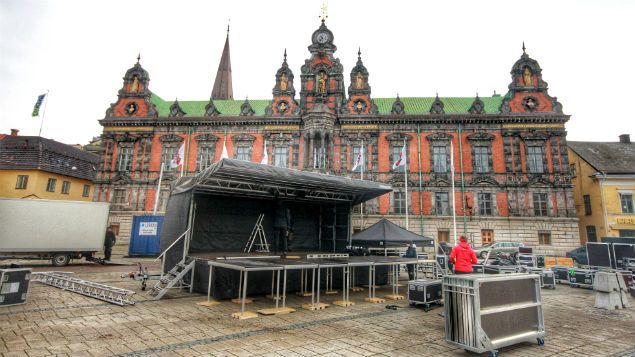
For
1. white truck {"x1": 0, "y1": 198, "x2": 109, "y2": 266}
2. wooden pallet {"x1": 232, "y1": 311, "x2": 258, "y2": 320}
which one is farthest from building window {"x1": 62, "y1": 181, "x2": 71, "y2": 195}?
wooden pallet {"x1": 232, "y1": 311, "x2": 258, "y2": 320}

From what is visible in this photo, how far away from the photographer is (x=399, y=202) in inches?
1296

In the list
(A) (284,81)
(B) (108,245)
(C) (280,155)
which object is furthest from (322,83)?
(B) (108,245)

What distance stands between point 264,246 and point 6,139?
4348 cm

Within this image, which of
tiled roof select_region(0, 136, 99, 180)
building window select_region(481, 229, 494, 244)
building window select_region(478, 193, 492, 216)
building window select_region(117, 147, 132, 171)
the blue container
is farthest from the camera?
tiled roof select_region(0, 136, 99, 180)

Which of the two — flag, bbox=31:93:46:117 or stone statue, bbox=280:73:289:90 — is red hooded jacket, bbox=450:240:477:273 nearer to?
stone statue, bbox=280:73:289:90

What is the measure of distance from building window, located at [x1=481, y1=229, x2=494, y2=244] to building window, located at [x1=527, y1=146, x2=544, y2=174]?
734cm

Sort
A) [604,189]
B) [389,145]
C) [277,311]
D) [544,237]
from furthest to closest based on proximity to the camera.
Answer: [389,145]
[604,189]
[544,237]
[277,311]

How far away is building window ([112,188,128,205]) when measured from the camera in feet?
115

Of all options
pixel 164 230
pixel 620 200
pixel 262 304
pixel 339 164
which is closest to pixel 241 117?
pixel 339 164

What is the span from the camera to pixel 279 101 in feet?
117

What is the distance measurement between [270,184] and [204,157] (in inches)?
911

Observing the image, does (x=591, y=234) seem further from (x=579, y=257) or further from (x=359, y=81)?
(x=359, y=81)

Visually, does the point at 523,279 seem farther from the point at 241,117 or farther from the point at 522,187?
the point at 241,117

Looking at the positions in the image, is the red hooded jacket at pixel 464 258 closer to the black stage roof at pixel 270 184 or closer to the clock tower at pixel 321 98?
the black stage roof at pixel 270 184
